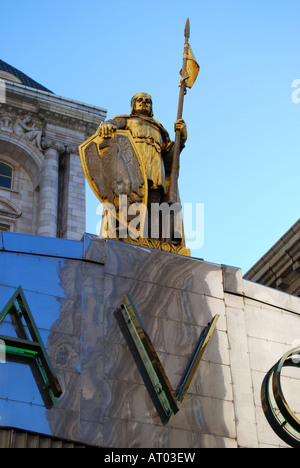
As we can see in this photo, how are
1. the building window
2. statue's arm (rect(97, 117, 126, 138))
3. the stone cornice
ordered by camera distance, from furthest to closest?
the stone cornice
the building window
statue's arm (rect(97, 117, 126, 138))

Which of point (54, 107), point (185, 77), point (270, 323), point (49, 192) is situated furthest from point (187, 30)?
point (54, 107)

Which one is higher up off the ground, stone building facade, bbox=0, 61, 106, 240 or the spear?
stone building facade, bbox=0, 61, 106, 240

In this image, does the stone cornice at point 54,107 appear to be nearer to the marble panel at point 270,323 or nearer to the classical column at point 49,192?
the classical column at point 49,192

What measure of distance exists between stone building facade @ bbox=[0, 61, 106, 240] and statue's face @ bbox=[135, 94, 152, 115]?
55.9 feet

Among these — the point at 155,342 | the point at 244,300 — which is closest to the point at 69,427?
the point at 155,342

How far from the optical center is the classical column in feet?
129

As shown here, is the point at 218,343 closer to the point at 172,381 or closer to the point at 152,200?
the point at 172,381

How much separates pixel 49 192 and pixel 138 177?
1992cm

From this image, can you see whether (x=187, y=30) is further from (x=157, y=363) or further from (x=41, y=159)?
(x=41, y=159)

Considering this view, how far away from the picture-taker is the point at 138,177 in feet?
69.3

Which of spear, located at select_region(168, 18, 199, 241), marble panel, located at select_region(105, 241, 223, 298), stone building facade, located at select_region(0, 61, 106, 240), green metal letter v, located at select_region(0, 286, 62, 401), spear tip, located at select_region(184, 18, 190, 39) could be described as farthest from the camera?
stone building facade, located at select_region(0, 61, 106, 240)

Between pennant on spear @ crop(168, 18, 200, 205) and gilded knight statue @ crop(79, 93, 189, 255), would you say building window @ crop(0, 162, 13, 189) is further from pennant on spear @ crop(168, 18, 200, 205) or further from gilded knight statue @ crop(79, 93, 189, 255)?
gilded knight statue @ crop(79, 93, 189, 255)

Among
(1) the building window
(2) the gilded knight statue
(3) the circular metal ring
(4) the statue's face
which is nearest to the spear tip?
(4) the statue's face

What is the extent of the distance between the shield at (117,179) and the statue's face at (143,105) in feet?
3.92
